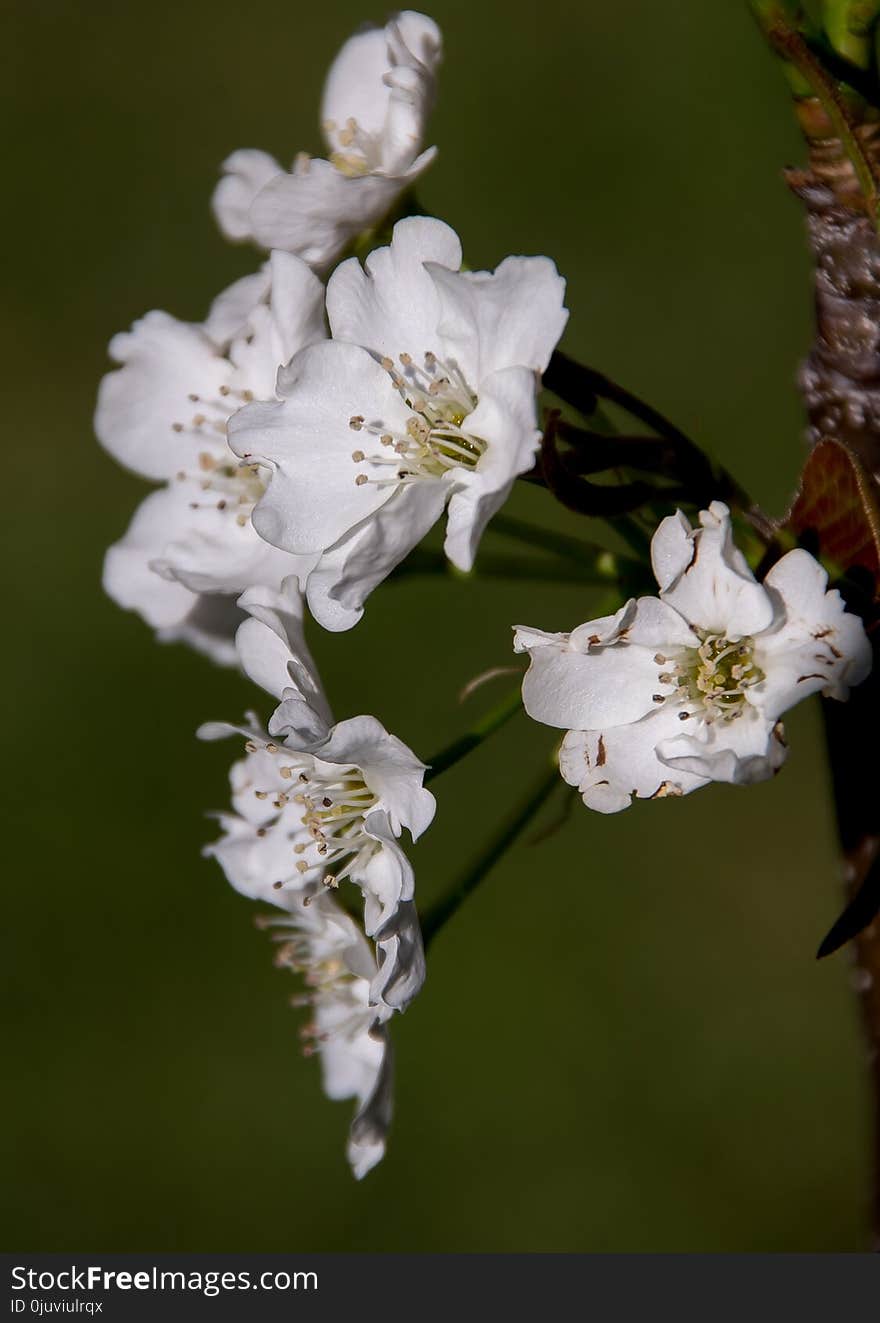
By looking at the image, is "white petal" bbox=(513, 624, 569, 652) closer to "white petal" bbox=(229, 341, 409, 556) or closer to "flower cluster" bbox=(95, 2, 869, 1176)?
"flower cluster" bbox=(95, 2, 869, 1176)

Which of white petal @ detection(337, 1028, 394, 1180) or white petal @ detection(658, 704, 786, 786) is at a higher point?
white petal @ detection(658, 704, 786, 786)

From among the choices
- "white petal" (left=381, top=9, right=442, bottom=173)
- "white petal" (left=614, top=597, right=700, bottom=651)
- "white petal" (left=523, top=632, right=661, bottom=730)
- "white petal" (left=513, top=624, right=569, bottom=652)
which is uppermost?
"white petal" (left=381, top=9, right=442, bottom=173)

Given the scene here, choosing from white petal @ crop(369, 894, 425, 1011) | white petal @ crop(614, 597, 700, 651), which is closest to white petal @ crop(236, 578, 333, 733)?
white petal @ crop(369, 894, 425, 1011)

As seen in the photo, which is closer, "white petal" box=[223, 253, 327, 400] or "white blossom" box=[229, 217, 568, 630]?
"white blossom" box=[229, 217, 568, 630]

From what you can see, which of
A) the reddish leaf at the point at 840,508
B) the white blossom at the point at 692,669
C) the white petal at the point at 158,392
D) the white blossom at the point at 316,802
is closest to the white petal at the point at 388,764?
the white blossom at the point at 316,802

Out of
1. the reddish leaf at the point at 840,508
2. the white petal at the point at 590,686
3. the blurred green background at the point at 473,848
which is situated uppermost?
the reddish leaf at the point at 840,508

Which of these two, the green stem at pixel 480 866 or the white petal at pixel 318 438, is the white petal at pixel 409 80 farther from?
the green stem at pixel 480 866

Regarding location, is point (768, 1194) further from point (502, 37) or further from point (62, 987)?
point (502, 37)
